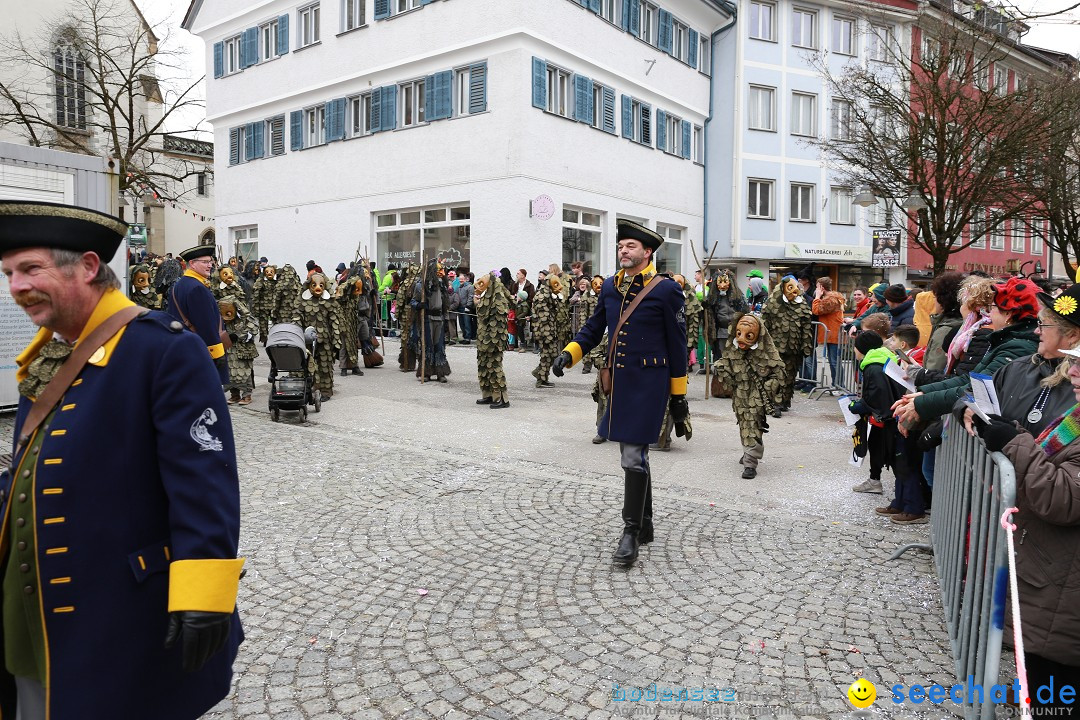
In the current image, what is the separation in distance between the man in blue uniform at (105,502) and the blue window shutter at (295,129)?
82.6ft

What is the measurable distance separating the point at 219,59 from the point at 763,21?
65.2 ft

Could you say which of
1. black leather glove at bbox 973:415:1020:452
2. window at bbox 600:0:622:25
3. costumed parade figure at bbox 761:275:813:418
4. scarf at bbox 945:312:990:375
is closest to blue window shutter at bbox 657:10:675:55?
window at bbox 600:0:622:25

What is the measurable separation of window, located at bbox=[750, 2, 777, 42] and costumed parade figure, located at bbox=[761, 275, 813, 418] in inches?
824

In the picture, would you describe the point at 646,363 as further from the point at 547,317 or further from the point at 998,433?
the point at 547,317

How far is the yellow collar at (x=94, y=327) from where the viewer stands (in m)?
2.08

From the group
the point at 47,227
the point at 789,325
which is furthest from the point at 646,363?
the point at 789,325

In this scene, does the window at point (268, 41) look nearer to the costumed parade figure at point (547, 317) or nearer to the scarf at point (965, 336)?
the costumed parade figure at point (547, 317)

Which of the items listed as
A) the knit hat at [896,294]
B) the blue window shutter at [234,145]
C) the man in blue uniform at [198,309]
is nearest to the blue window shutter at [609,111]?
the blue window shutter at [234,145]

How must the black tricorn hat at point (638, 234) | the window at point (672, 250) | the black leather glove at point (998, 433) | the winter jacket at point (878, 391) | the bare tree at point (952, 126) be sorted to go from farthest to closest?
1. the window at point (672, 250)
2. the bare tree at point (952, 126)
3. the winter jacket at point (878, 391)
4. the black tricorn hat at point (638, 234)
5. the black leather glove at point (998, 433)

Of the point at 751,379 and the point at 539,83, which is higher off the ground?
the point at 539,83

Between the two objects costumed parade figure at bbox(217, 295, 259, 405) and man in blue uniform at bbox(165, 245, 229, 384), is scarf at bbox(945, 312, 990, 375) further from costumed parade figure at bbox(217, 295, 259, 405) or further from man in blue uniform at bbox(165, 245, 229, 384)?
costumed parade figure at bbox(217, 295, 259, 405)

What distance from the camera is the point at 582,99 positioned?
2189 cm

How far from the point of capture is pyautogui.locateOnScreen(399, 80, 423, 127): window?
2231cm

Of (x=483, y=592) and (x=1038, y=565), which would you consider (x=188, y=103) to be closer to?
(x=483, y=592)
